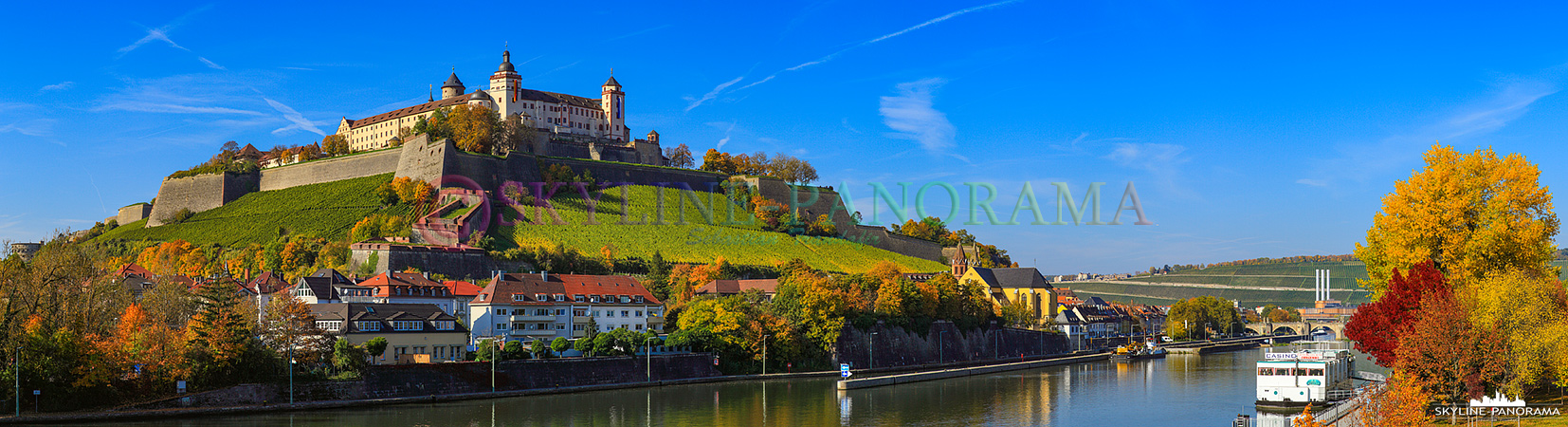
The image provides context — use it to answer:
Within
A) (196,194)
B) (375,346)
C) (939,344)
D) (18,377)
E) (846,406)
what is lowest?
(846,406)

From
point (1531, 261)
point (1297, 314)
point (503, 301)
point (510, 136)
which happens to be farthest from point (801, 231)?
point (1297, 314)

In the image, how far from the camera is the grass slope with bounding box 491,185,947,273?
87.2 m

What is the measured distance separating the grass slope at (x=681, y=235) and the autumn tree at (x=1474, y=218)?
59.7 metres

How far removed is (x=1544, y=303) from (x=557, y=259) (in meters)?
57.9

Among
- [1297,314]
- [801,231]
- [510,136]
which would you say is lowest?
[1297,314]

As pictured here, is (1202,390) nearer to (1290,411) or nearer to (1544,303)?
(1290,411)

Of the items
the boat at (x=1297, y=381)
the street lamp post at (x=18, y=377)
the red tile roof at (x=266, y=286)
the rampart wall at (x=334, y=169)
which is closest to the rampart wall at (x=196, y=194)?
the rampart wall at (x=334, y=169)

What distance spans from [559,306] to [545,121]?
5060 centimetres

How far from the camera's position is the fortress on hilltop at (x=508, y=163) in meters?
92.2

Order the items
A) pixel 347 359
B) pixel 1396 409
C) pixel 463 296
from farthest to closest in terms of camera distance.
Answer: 1. pixel 463 296
2. pixel 347 359
3. pixel 1396 409

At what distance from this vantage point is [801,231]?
335 ft

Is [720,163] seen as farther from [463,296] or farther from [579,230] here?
[463,296]

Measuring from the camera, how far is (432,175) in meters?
90.1

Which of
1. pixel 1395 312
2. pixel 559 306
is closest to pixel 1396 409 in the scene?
pixel 1395 312
